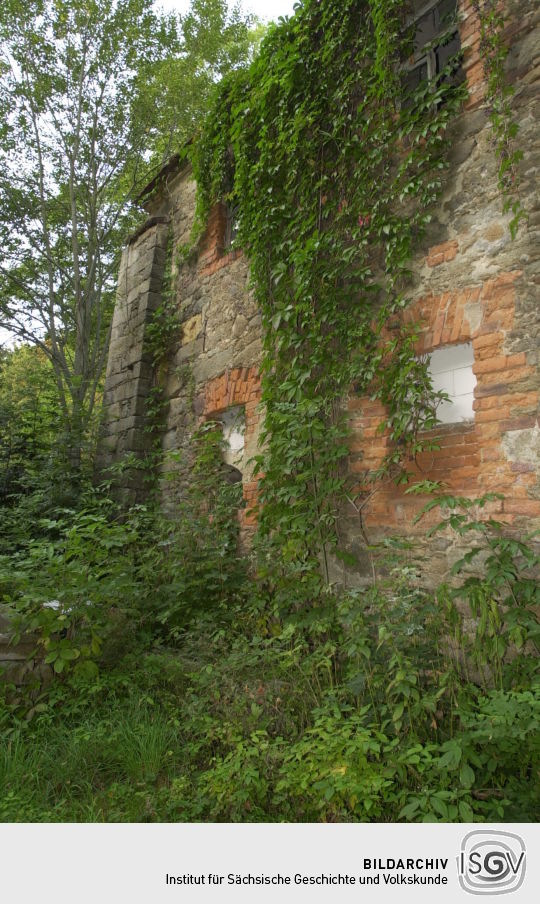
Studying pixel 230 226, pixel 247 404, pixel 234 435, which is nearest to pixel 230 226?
pixel 230 226

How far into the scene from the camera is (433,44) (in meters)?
3.81

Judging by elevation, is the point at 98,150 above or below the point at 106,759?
above

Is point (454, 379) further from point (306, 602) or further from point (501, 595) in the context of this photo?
point (306, 602)

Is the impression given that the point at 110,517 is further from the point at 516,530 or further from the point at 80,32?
the point at 80,32

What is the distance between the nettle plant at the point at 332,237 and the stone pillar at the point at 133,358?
2471 millimetres

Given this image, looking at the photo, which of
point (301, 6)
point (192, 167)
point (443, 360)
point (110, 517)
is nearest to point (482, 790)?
point (443, 360)

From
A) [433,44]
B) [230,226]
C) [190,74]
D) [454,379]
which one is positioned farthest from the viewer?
[190,74]

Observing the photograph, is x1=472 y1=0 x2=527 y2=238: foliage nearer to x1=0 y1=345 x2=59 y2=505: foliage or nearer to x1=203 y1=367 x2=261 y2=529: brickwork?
x1=203 y1=367 x2=261 y2=529: brickwork

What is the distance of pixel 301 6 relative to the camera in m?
4.67

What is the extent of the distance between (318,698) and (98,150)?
904 centimetres
